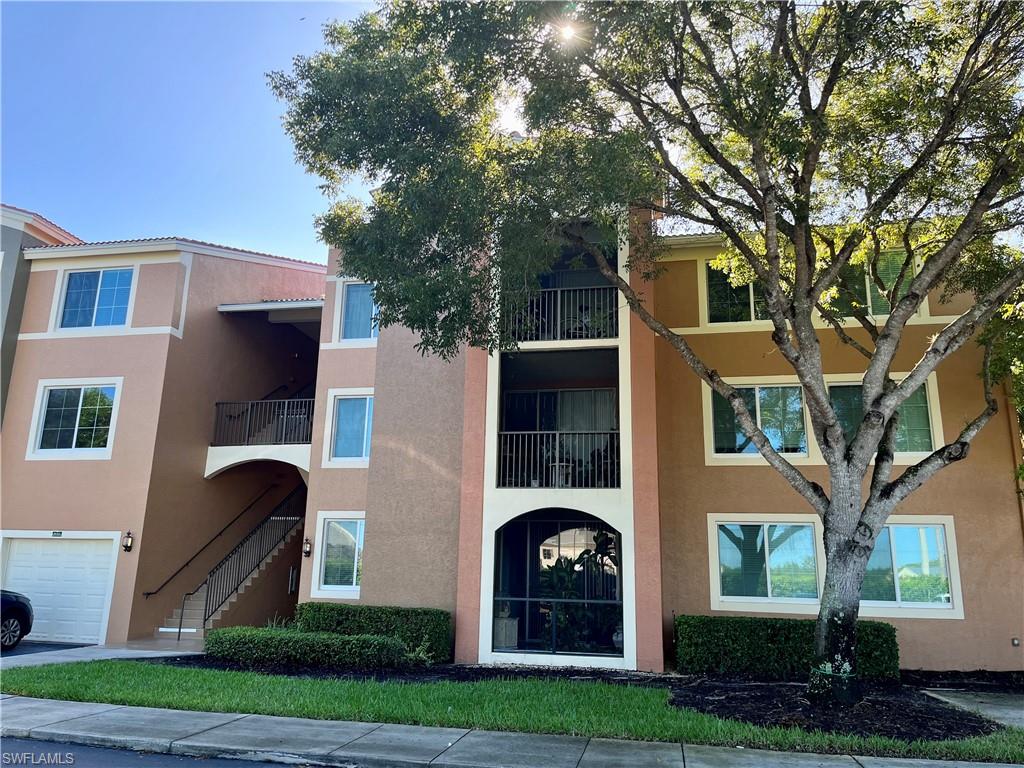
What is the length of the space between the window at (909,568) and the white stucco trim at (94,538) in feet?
48.9

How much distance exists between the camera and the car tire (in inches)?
511

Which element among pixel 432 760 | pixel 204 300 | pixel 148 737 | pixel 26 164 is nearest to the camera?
pixel 432 760

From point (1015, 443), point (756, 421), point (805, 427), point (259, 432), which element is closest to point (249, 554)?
point (259, 432)

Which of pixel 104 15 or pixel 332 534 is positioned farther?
pixel 332 534

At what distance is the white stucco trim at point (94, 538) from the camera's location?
1473cm

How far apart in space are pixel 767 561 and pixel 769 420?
2.68 m

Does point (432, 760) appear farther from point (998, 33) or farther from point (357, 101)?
point (998, 33)

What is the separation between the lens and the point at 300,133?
428 inches

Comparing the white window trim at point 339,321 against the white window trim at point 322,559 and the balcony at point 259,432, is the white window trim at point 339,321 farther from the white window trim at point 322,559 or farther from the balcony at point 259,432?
the white window trim at point 322,559

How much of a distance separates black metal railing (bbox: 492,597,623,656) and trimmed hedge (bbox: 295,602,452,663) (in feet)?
3.22

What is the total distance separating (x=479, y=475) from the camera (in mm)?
13117

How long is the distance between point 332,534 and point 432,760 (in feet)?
28.5

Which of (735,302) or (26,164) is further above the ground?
(26,164)

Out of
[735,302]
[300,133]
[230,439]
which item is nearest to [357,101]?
[300,133]
